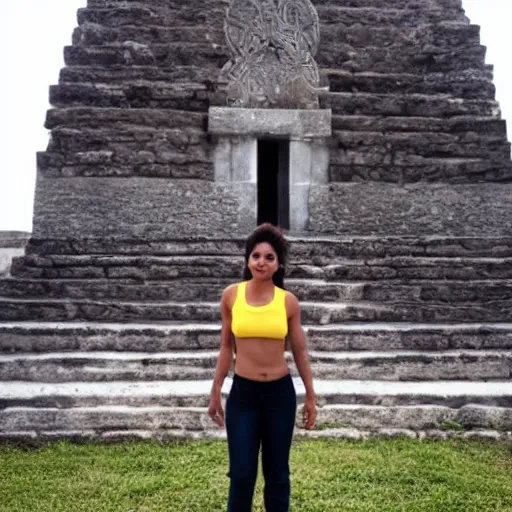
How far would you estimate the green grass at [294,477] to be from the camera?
390cm

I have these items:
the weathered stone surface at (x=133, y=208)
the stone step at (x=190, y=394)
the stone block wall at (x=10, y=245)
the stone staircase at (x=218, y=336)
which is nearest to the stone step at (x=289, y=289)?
the stone staircase at (x=218, y=336)

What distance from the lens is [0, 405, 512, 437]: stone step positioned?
5.11 m

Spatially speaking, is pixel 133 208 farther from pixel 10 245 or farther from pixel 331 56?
pixel 331 56

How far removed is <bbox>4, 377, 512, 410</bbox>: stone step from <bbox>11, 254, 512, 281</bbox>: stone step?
Result: 185cm

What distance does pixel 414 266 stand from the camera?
25.0 ft

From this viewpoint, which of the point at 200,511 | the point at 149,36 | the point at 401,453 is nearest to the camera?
the point at 200,511

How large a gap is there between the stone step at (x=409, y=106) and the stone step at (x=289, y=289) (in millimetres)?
3373

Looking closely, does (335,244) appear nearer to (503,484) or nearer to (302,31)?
(302,31)

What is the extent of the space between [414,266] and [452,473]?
11.7ft

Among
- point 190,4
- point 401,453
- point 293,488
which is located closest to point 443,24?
point 190,4

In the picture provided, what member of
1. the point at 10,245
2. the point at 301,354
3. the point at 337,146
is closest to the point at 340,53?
the point at 337,146

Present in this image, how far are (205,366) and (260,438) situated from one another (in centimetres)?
290

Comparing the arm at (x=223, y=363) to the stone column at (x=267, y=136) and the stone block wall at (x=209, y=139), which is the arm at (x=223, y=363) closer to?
the stone block wall at (x=209, y=139)

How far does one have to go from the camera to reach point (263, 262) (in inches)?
127
